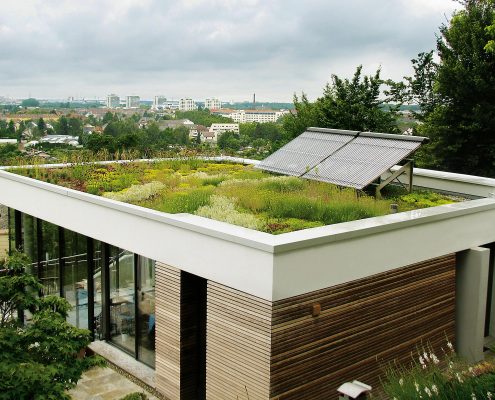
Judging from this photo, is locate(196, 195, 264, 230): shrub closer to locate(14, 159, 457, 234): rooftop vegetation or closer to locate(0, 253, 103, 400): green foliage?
locate(14, 159, 457, 234): rooftop vegetation

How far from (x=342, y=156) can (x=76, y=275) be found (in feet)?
21.1

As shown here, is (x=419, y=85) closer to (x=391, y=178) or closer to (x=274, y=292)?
(x=391, y=178)

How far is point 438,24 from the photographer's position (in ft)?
80.3

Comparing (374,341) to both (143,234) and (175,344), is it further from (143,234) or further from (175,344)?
(143,234)

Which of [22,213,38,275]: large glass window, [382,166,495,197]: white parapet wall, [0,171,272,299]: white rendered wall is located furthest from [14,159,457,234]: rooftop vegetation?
[22,213,38,275]: large glass window

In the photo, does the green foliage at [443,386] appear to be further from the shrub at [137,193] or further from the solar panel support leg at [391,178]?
the shrub at [137,193]

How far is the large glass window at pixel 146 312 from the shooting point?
1004 centimetres

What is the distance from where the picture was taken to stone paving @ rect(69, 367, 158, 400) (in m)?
9.48

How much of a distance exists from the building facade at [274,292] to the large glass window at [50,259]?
890 millimetres

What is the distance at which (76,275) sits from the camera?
12625 millimetres

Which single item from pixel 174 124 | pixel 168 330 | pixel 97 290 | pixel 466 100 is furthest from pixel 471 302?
pixel 174 124

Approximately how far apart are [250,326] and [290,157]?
6.73 m

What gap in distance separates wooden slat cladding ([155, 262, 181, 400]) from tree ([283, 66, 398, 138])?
686 inches

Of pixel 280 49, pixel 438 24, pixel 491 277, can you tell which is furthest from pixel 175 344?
pixel 438 24
